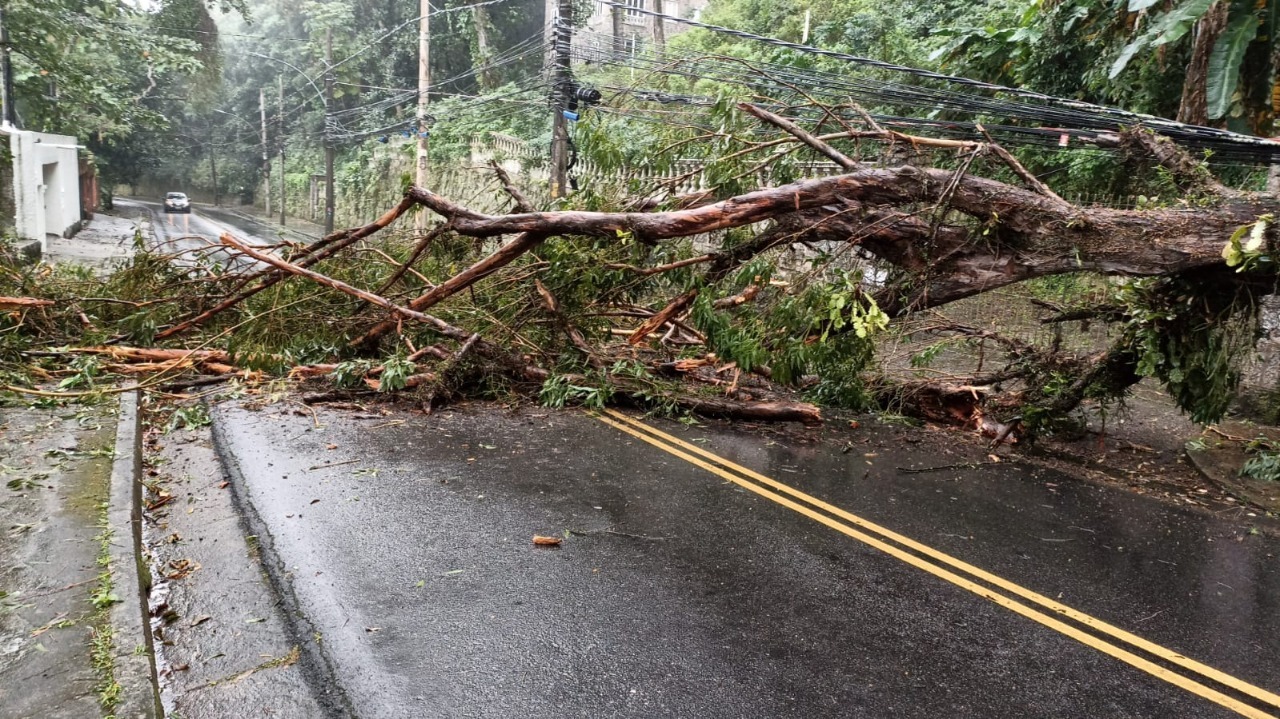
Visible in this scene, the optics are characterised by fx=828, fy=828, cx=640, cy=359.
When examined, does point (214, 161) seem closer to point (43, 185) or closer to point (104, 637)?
point (43, 185)

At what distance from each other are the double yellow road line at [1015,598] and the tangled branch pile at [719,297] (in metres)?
1.54

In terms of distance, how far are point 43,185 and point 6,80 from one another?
2709 mm

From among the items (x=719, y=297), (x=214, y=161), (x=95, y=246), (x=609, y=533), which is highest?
(x=214, y=161)

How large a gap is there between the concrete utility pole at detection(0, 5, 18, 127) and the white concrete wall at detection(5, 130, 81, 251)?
2.23 ft

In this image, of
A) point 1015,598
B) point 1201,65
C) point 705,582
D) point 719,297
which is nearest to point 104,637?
point 705,582

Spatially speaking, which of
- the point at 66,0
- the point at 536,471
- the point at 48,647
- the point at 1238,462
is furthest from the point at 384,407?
the point at 66,0

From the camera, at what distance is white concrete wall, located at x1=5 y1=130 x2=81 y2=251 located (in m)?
17.8

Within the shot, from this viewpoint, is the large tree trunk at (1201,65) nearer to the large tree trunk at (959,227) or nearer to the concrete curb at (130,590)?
the large tree trunk at (959,227)

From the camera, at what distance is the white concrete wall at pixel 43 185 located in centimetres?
1780

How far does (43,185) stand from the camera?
777 inches

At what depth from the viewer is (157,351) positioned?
8.52m

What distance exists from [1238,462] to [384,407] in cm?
766

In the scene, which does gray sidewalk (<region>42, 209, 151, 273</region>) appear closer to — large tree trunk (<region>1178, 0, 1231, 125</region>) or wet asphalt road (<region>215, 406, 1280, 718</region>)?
wet asphalt road (<region>215, 406, 1280, 718</region>)

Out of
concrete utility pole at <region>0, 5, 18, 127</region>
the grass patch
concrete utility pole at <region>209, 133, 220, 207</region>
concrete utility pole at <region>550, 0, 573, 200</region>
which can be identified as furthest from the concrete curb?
concrete utility pole at <region>209, 133, 220, 207</region>
